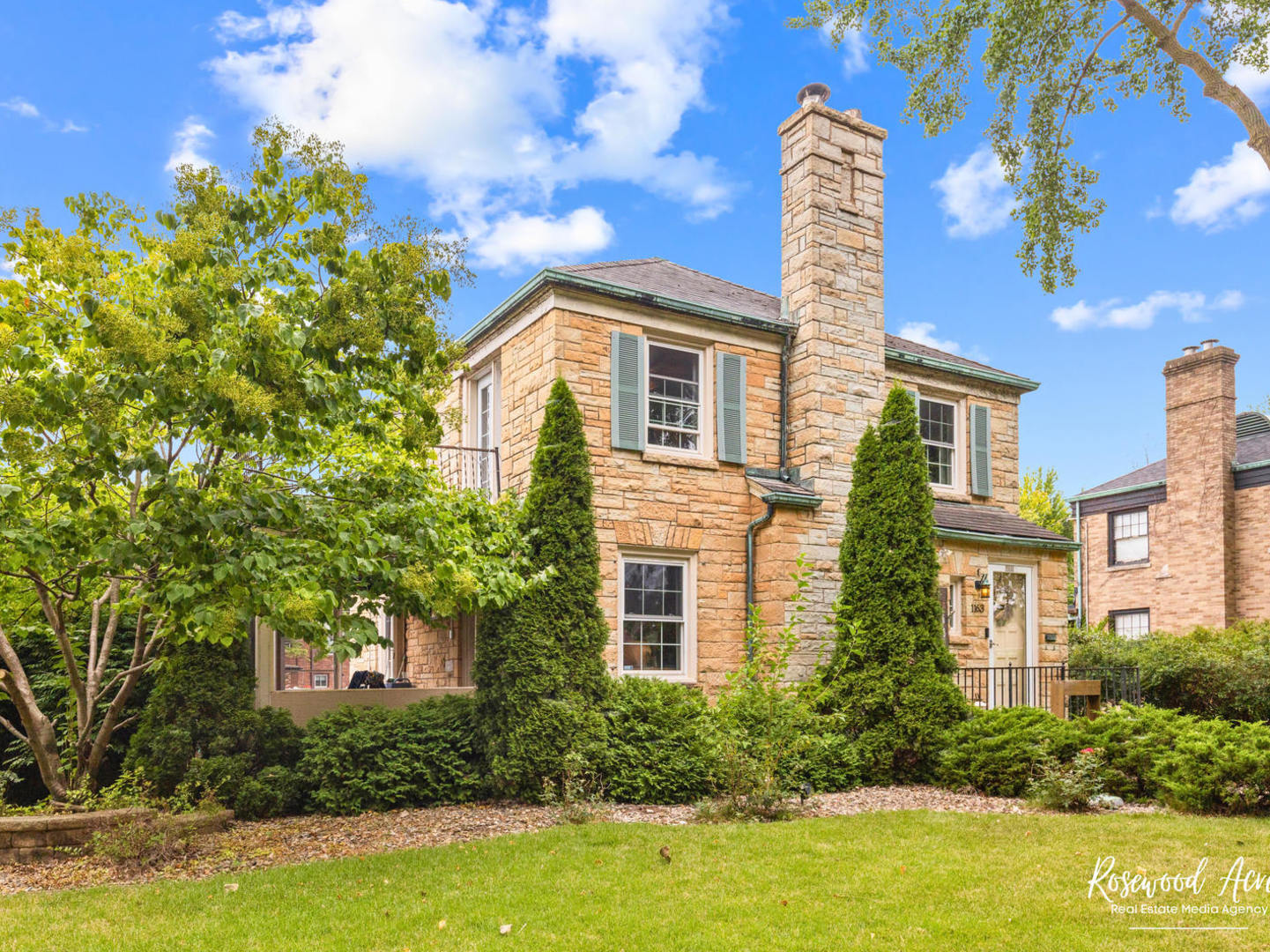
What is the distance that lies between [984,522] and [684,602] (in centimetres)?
531

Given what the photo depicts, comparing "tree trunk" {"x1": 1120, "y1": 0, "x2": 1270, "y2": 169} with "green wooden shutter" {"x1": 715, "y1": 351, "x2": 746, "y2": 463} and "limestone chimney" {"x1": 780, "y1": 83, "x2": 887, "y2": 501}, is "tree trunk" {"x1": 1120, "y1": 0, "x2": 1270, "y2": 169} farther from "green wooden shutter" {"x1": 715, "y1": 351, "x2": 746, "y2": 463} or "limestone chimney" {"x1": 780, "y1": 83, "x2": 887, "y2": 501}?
"green wooden shutter" {"x1": 715, "y1": 351, "x2": 746, "y2": 463}

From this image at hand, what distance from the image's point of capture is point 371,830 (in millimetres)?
8125

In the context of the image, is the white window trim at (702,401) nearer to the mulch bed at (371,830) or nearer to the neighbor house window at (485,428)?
the neighbor house window at (485,428)

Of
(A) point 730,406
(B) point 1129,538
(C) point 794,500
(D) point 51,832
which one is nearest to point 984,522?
(C) point 794,500

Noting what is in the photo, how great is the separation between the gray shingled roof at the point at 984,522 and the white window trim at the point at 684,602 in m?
3.78

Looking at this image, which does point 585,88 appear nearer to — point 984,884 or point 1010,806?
point 1010,806

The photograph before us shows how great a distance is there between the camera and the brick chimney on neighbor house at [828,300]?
39.9 ft

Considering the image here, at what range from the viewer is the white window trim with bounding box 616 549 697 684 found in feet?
Result: 36.3

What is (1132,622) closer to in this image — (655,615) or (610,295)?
(655,615)

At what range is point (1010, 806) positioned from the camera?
888 centimetres

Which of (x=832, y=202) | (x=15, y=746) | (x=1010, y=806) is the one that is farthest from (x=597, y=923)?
(x=832, y=202)

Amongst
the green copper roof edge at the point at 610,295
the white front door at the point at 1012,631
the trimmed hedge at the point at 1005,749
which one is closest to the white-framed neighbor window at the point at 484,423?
the green copper roof edge at the point at 610,295

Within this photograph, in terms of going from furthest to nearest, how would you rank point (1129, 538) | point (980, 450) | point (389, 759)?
point (1129, 538) < point (980, 450) < point (389, 759)

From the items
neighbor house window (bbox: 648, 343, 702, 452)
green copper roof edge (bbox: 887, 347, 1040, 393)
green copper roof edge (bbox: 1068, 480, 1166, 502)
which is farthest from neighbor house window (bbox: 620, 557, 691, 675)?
green copper roof edge (bbox: 1068, 480, 1166, 502)
